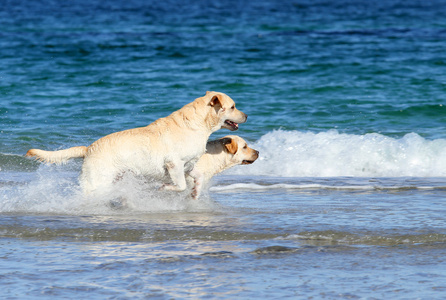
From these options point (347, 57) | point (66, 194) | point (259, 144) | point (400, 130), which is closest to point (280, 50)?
point (347, 57)

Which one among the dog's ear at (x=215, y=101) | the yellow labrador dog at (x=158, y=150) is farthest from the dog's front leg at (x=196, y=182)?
the dog's ear at (x=215, y=101)

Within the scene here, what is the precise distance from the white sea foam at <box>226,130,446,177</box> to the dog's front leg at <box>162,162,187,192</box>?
10.1 ft

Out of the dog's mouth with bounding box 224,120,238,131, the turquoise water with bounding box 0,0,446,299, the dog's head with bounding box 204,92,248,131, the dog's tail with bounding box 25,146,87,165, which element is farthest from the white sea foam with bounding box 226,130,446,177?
the dog's tail with bounding box 25,146,87,165

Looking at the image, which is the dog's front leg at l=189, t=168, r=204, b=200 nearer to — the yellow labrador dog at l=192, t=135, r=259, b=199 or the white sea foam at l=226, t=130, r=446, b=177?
the yellow labrador dog at l=192, t=135, r=259, b=199

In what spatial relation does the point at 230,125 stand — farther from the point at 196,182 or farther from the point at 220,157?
the point at 196,182

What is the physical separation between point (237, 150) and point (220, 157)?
0.73 ft

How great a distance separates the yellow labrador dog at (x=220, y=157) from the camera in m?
7.68

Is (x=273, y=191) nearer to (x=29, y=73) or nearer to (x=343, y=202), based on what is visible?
(x=343, y=202)

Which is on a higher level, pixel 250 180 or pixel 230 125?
pixel 230 125

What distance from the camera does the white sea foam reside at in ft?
34.5

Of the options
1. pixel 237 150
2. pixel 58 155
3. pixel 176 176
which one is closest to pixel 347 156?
pixel 237 150

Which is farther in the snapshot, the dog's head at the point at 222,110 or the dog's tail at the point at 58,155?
the dog's head at the point at 222,110

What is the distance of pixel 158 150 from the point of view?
7023mm

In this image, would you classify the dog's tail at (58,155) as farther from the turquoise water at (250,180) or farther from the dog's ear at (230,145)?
the dog's ear at (230,145)
